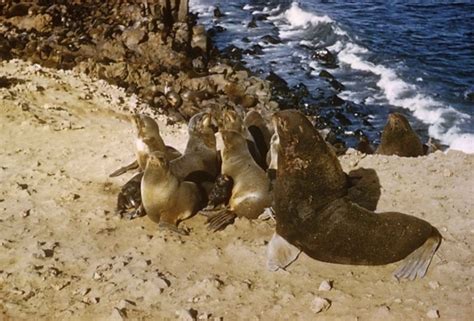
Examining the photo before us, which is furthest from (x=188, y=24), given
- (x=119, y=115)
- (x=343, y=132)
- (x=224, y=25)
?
(x=119, y=115)

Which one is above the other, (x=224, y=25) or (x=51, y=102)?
(x=51, y=102)

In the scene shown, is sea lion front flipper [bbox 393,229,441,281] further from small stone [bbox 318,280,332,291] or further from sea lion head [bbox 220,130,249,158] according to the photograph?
sea lion head [bbox 220,130,249,158]

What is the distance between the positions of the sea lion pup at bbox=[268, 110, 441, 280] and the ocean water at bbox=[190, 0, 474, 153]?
25.8 feet

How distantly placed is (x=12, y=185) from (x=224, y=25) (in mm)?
17231

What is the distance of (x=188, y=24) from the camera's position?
65.0 feet

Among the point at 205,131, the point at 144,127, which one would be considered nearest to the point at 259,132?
the point at 205,131

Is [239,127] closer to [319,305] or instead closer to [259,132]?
[259,132]

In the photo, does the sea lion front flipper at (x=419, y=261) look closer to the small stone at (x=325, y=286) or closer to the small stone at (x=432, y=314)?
the small stone at (x=432, y=314)

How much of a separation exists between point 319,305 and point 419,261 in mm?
1254

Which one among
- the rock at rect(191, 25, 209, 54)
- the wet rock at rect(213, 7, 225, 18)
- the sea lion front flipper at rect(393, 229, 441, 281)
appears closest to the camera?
the sea lion front flipper at rect(393, 229, 441, 281)

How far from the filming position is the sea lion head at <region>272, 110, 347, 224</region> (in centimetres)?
647

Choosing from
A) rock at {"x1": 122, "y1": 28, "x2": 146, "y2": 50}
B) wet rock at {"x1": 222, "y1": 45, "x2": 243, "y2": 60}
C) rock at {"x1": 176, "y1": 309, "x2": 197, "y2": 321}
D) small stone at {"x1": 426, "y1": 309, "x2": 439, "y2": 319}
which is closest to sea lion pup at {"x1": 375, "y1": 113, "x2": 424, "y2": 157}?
small stone at {"x1": 426, "y1": 309, "x2": 439, "y2": 319}

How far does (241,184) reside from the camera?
25.1 ft

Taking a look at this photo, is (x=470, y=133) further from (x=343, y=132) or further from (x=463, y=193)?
(x=463, y=193)
